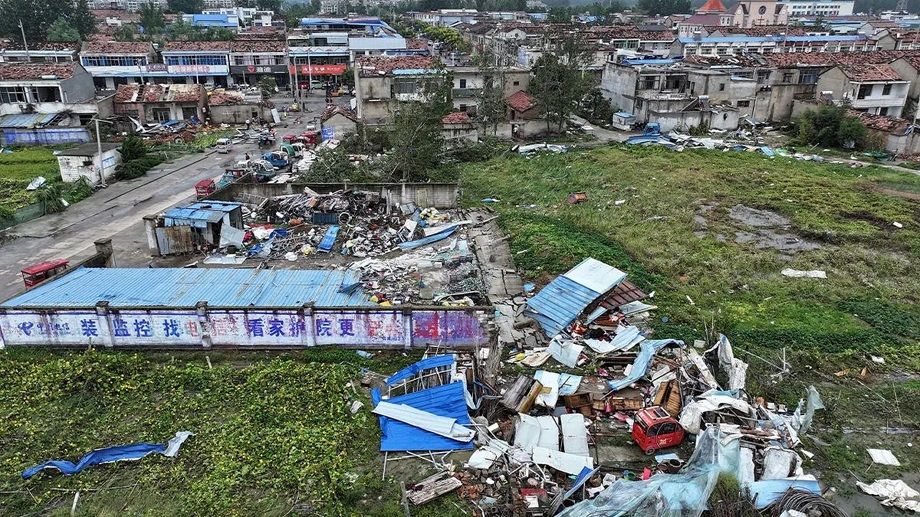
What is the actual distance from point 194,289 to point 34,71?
129 feet

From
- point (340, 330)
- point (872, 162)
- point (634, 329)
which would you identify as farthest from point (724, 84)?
point (340, 330)

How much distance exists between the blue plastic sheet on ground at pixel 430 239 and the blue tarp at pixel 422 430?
990 cm

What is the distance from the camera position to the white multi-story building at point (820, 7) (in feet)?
477

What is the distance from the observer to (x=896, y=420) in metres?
13.8

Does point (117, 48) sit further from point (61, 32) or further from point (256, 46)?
point (61, 32)

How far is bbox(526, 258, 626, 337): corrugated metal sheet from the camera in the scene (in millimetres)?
17203

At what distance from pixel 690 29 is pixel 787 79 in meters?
45.7

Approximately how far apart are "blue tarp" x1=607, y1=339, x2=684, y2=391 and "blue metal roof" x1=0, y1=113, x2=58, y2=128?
44.5 m

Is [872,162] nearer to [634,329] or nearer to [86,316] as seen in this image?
[634,329]

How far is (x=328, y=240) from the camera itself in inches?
902

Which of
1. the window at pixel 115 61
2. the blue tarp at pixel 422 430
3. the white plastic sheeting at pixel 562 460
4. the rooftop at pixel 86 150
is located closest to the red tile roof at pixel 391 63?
the rooftop at pixel 86 150

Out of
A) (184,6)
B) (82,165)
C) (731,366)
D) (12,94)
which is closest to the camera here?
(731,366)

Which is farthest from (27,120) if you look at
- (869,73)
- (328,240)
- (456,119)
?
(869,73)

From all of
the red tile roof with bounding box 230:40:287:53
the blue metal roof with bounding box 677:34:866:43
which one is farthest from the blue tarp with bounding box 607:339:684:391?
the blue metal roof with bounding box 677:34:866:43
